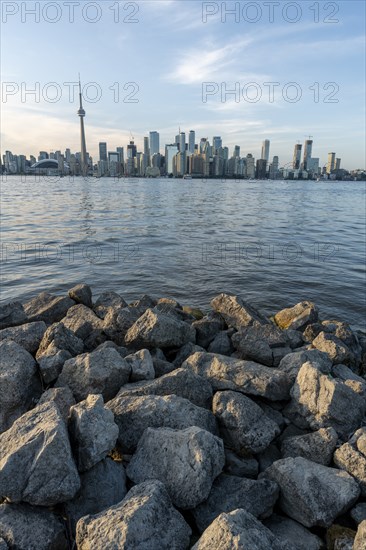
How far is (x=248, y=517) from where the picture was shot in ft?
12.0

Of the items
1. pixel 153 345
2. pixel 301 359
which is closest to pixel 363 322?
pixel 301 359

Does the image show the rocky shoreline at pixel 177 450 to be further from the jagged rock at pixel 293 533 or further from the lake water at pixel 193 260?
the lake water at pixel 193 260

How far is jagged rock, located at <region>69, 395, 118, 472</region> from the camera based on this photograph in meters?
4.23

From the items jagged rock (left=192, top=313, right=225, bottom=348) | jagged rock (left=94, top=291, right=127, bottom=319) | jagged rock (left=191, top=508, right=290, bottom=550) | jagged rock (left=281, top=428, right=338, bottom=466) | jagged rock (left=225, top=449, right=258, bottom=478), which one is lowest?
jagged rock (left=225, top=449, right=258, bottom=478)

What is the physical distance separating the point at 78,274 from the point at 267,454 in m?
14.2

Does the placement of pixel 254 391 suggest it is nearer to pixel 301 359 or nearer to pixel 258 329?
pixel 301 359

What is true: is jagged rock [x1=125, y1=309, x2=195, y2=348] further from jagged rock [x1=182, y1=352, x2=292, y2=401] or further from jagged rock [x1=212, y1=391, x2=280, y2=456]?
jagged rock [x1=212, y1=391, x2=280, y2=456]

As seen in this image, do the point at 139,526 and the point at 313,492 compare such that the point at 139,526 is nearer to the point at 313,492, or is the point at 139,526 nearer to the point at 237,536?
the point at 237,536

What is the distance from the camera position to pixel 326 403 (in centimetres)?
543

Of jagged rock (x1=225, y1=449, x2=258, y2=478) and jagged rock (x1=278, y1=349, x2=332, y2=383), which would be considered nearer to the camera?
jagged rock (x1=225, y1=449, x2=258, y2=478)

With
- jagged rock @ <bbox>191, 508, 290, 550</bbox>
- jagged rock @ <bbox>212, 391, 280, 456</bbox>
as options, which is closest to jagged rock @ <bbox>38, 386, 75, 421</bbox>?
jagged rock @ <bbox>212, 391, 280, 456</bbox>

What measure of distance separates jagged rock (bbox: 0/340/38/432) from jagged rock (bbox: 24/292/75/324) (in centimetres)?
368

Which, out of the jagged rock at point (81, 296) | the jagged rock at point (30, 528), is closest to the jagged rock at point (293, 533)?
the jagged rock at point (30, 528)

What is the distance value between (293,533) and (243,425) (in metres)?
1.27
